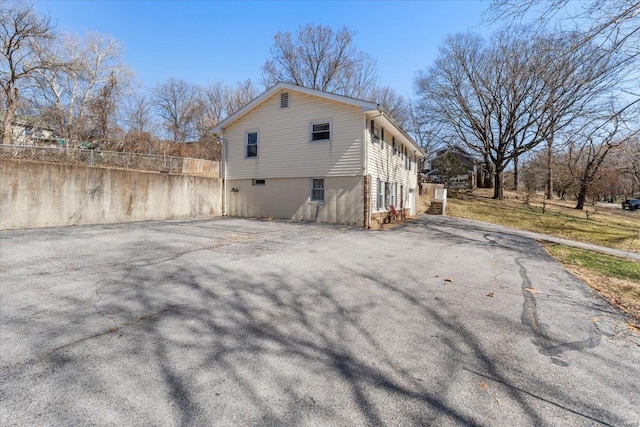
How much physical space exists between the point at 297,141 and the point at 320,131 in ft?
4.07

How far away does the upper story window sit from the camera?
1312 cm

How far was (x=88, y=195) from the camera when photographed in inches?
431

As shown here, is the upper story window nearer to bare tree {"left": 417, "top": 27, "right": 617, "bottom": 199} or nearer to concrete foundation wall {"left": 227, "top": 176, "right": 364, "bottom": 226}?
concrete foundation wall {"left": 227, "top": 176, "right": 364, "bottom": 226}

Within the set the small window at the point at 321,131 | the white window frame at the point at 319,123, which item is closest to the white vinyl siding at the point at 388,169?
the white window frame at the point at 319,123

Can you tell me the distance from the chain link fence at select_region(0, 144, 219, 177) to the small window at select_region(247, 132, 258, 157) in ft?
11.5

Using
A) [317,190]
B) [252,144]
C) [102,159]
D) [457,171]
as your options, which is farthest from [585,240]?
[457,171]

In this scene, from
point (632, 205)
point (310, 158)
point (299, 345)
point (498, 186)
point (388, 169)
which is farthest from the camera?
A: point (632, 205)

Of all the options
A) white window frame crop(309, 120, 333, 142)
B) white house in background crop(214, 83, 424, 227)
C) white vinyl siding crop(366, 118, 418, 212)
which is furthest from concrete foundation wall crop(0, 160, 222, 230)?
white vinyl siding crop(366, 118, 418, 212)

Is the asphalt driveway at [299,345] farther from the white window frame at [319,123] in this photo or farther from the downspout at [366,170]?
the white window frame at [319,123]

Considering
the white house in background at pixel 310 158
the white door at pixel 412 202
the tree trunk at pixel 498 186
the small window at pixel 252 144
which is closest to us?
the white house in background at pixel 310 158

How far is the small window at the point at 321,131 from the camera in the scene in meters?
13.1

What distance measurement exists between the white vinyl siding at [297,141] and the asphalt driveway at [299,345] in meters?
7.61

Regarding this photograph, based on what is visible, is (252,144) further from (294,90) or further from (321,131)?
(321,131)

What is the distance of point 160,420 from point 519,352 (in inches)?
128
